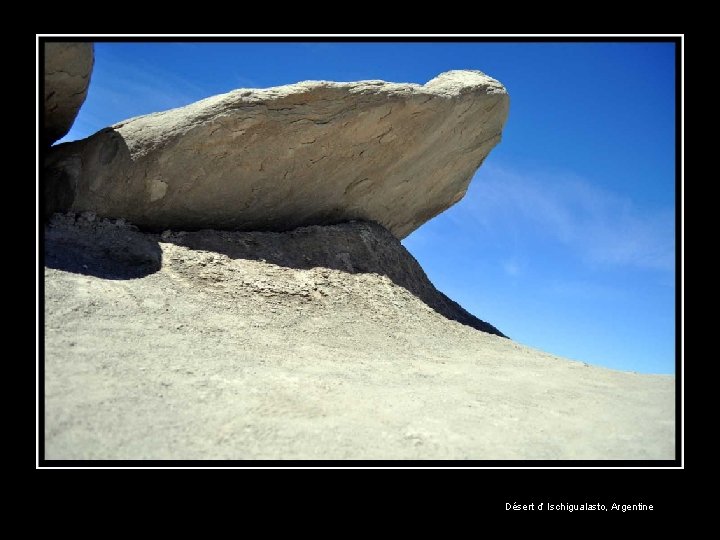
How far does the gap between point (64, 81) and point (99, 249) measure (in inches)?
98.2

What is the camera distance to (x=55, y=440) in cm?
434

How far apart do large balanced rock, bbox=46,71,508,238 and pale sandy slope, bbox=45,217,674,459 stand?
1.15 meters

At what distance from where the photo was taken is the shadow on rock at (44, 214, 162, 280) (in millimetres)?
7785

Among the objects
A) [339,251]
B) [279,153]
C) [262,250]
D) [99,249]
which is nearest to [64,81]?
[99,249]

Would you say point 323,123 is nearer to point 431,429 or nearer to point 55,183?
point 55,183

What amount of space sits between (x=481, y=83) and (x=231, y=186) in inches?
207

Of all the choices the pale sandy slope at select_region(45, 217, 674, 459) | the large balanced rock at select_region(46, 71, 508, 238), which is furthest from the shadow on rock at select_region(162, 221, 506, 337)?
the large balanced rock at select_region(46, 71, 508, 238)

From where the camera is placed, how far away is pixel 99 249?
8.37 metres

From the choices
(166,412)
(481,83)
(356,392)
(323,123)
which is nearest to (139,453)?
(166,412)

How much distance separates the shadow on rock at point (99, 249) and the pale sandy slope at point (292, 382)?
265 mm

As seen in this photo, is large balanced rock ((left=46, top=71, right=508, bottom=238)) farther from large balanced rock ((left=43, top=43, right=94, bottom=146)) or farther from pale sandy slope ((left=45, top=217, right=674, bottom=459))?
pale sandy slope ((left=45, top=217, right=674, bottom=459))

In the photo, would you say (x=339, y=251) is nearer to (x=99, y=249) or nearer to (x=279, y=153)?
(x=279, y=153)

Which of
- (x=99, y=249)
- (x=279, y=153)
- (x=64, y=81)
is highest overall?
(x=64, y=81)

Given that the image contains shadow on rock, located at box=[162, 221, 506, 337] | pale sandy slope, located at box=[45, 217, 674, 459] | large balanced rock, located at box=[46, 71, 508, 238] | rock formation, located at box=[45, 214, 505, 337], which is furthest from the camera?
shadow on rock, located at box=[162, 221, 506, 337]
